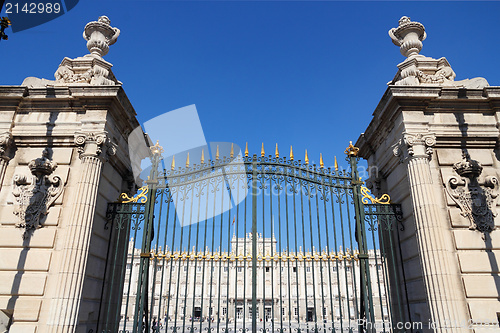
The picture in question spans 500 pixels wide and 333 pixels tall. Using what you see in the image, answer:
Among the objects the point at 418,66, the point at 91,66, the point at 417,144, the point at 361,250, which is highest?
the point at 418,66

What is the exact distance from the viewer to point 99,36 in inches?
378

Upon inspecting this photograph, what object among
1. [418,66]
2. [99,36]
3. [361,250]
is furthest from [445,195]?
[99,36]

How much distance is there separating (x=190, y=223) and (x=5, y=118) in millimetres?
5262

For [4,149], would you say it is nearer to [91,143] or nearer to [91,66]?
[91,143]

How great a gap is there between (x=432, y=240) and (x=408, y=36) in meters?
5.84

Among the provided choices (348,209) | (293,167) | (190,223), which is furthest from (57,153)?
(348,209)

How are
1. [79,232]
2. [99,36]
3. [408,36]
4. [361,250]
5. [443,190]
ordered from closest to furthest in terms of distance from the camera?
1. [79,232]
2. [443,190]
3. [361,250]
4. [99,36]
5. [408,36]

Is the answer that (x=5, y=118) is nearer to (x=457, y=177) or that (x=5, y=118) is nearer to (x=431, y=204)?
(x=431, y=204)

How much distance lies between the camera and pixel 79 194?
25.2 ft

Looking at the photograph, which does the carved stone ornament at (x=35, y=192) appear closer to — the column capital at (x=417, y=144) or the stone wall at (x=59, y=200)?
the stone wall at (x=59, y=200)

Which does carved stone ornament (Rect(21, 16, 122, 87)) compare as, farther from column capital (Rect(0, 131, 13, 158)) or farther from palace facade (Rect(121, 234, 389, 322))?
palace facade (Rect(121, 234, 389, 322))

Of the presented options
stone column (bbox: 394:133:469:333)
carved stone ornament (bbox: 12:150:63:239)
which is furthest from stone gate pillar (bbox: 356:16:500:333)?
carved stone ornament (bbox: 12:150:63:239)

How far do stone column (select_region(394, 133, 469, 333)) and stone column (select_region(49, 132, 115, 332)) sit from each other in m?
7.19

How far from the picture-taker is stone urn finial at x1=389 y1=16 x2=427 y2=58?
966 centimetres
